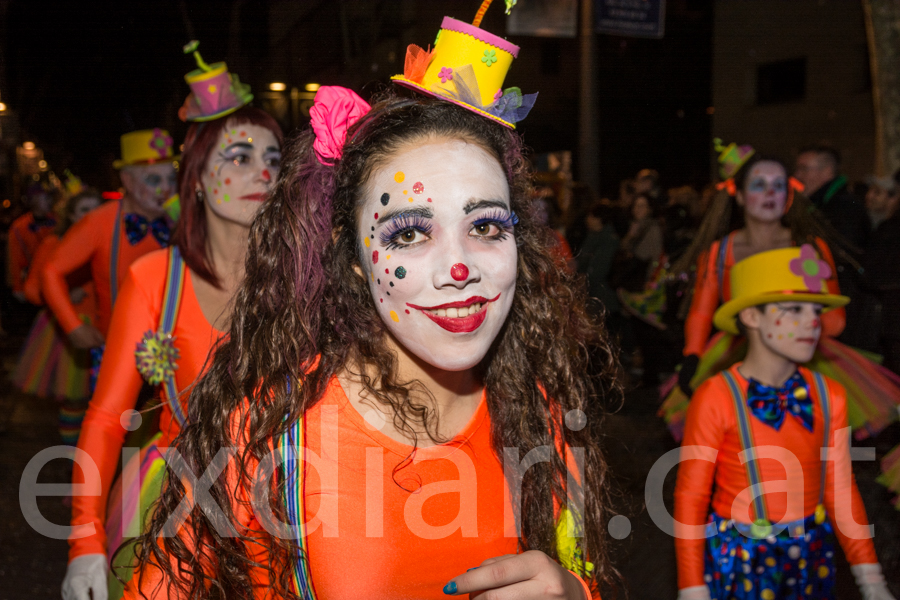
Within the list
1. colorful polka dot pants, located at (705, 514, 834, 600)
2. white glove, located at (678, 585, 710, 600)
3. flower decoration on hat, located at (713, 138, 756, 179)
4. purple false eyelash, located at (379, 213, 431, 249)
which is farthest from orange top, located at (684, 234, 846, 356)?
purple false eyelash, located at (379, 213, 431, 249)

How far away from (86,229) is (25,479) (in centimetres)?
238

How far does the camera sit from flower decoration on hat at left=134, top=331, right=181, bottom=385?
237cm

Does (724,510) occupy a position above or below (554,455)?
below

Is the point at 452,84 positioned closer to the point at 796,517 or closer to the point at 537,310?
the point at 537,310

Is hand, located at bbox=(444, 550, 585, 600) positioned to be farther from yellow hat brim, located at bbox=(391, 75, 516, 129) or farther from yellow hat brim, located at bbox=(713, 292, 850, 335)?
yellow hat brim, located at bbox=(713, 292, 850, 335)

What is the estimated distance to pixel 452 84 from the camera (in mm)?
1657

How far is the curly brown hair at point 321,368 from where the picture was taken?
4.96 feet

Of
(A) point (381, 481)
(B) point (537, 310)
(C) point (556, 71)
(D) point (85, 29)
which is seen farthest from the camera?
(C) point (556, 71)

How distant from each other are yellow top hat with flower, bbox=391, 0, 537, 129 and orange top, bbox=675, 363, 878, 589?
5.29ft

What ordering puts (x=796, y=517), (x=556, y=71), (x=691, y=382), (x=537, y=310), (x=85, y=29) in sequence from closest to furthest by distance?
1. (x=537, y=310)
2. (x=796, y=517)
3. (x=691, y=382)
4. (x=85, y=29)
5. (x=556, y=71)

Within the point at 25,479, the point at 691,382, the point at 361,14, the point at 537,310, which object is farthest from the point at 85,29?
the point at 537,310

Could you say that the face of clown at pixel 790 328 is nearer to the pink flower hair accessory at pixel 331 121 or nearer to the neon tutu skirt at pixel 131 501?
the pink flower hair accessory at pixel 331 121

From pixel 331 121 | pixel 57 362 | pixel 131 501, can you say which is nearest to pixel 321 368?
pixel 331 121

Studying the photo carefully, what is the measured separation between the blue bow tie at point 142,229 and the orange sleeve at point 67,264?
20 centimetres
